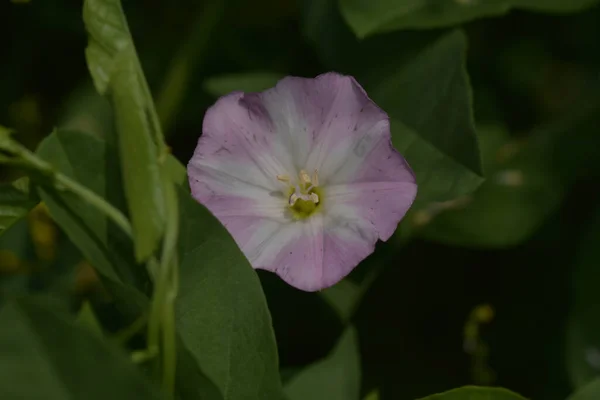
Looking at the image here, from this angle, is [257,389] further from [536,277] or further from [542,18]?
[542,18]

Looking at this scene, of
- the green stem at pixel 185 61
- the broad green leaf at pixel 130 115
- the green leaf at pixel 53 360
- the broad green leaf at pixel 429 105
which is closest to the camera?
the green leaf at pixel 53 360

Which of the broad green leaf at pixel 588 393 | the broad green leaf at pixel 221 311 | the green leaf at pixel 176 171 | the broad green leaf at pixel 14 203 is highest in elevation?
the broad green leaf at pixel 14 203

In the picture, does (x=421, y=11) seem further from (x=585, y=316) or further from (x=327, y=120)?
(x=585, y=316)

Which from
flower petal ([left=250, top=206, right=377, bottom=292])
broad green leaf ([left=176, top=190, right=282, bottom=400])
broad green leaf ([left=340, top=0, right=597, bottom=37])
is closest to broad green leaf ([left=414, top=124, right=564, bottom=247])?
broad green leaf ([left=340, top=0, right=597, bottom=37])

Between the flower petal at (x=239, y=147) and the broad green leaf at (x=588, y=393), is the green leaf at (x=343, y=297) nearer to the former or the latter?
the flower petal at (x=239, y=147)

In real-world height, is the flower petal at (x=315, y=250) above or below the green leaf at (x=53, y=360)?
below

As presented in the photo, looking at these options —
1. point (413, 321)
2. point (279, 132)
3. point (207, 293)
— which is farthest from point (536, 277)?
point (207, 293)

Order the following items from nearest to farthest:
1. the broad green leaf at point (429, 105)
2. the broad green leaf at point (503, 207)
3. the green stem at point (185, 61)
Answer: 1. the broad green leaf at point (429, 105)
2. the broad green leaf at point (503, 207)
3. the green stem at point (185, 61)

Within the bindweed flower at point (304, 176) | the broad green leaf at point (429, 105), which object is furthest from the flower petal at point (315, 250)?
the broad green leaf at point (429, 105)
